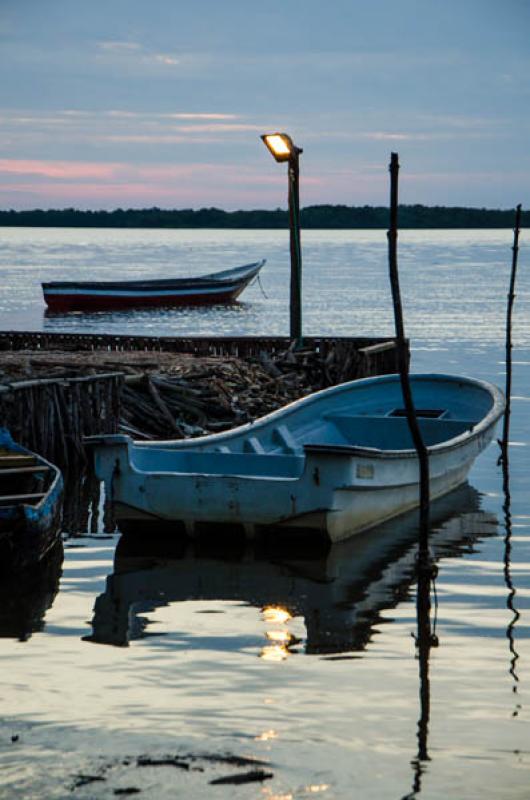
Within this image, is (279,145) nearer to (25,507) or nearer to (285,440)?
(285,440)

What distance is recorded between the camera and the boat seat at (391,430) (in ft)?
60.7

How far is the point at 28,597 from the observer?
12.3m

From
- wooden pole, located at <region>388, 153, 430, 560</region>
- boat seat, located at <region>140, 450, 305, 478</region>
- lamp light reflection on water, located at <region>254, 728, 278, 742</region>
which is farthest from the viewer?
boat seat, located at <region>140, 450, 305, 478</region>

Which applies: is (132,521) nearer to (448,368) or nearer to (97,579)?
(97,579)

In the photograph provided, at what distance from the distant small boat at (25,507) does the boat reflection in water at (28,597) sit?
0.13 meters

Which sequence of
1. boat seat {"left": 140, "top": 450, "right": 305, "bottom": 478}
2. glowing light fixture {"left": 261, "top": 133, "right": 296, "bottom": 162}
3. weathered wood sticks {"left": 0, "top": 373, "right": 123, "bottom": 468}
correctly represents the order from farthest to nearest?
glowing light fixture {"left": 261, "top": 133, "right": 296, "bottom": 162}
weathered wood sticks {"left": 0, "top": 373, "right": 123, "bottom": 468}
boat seat {"left": 140, "top": 450, "right": 305, "bottom": 478}

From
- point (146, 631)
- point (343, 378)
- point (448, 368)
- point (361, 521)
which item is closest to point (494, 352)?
point (448, 368)

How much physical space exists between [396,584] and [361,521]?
1946 millimetres

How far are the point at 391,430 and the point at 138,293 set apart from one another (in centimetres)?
5652

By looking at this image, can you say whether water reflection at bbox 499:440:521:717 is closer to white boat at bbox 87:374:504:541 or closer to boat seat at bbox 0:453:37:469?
white boat at bbox 87:374:504:541

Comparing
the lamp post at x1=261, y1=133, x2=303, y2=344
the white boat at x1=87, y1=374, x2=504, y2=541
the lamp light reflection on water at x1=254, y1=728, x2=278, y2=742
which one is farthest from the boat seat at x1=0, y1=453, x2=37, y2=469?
the lamp post at x1=261, y1=133, x2=303, y2=344

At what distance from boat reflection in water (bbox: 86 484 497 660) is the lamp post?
11702 millimetres

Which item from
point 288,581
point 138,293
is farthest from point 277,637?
point 138,293

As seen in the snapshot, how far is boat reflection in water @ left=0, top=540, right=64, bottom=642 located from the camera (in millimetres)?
11266
